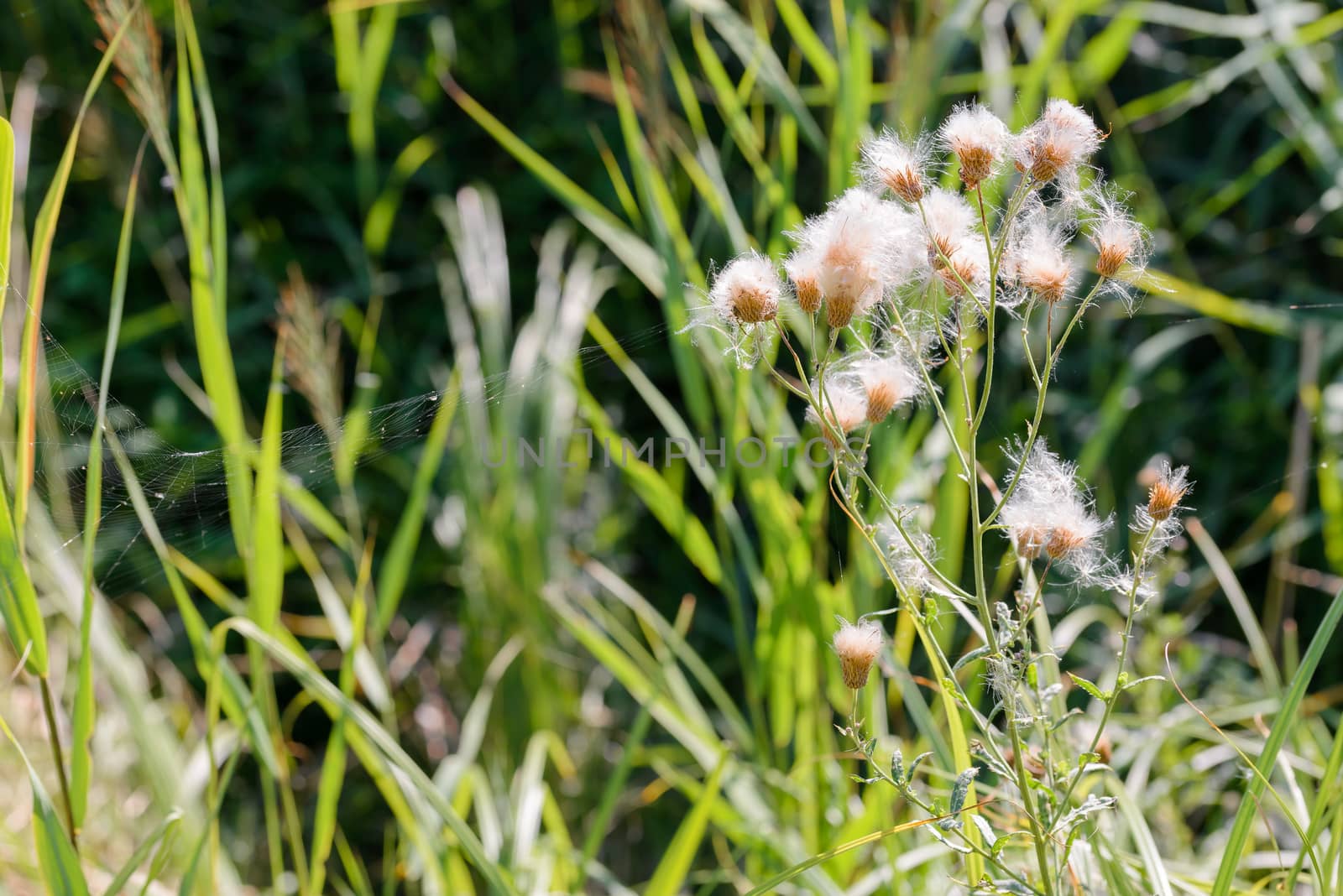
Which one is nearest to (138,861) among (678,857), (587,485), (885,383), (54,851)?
(54,851)

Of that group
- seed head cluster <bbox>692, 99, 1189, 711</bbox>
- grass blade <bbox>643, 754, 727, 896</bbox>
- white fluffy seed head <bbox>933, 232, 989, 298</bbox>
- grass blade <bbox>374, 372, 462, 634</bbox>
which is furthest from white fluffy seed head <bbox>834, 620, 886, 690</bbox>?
grass blade <bbox>374, 372, 462, 634</bbox>

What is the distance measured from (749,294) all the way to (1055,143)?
0.10m

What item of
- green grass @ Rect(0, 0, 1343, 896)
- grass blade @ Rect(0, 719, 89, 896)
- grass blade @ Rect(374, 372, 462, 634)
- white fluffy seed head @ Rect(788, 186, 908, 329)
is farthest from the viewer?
grass blade @ Rect(374, 372, 462, 634)

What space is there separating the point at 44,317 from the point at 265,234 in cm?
30

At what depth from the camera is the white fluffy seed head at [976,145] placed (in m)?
0.30

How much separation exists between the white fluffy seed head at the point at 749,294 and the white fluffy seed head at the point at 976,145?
66 mm

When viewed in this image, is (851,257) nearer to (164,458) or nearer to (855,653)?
(855,653)

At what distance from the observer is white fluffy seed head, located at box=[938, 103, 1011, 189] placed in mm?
303

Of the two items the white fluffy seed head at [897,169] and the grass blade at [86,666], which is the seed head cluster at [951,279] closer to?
the white fluffy seed head at [897,169]

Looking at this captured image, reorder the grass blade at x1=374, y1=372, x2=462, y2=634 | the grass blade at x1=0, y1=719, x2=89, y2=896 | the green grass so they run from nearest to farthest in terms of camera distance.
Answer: the grass blade at x1=0, y1=719, x2=89, y2=896
the green grass
the grass blade at x1=374, y1=372, x2=462, y2=634

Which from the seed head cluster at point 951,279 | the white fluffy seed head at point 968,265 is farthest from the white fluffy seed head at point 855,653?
the white fluffy seed head at point 968,265

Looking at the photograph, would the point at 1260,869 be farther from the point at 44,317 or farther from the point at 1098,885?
the point at 44,317

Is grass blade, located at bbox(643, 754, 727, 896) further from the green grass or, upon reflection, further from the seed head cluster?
the seed head cluster

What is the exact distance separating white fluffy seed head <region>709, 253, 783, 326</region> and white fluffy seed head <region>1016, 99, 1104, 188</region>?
8cm
